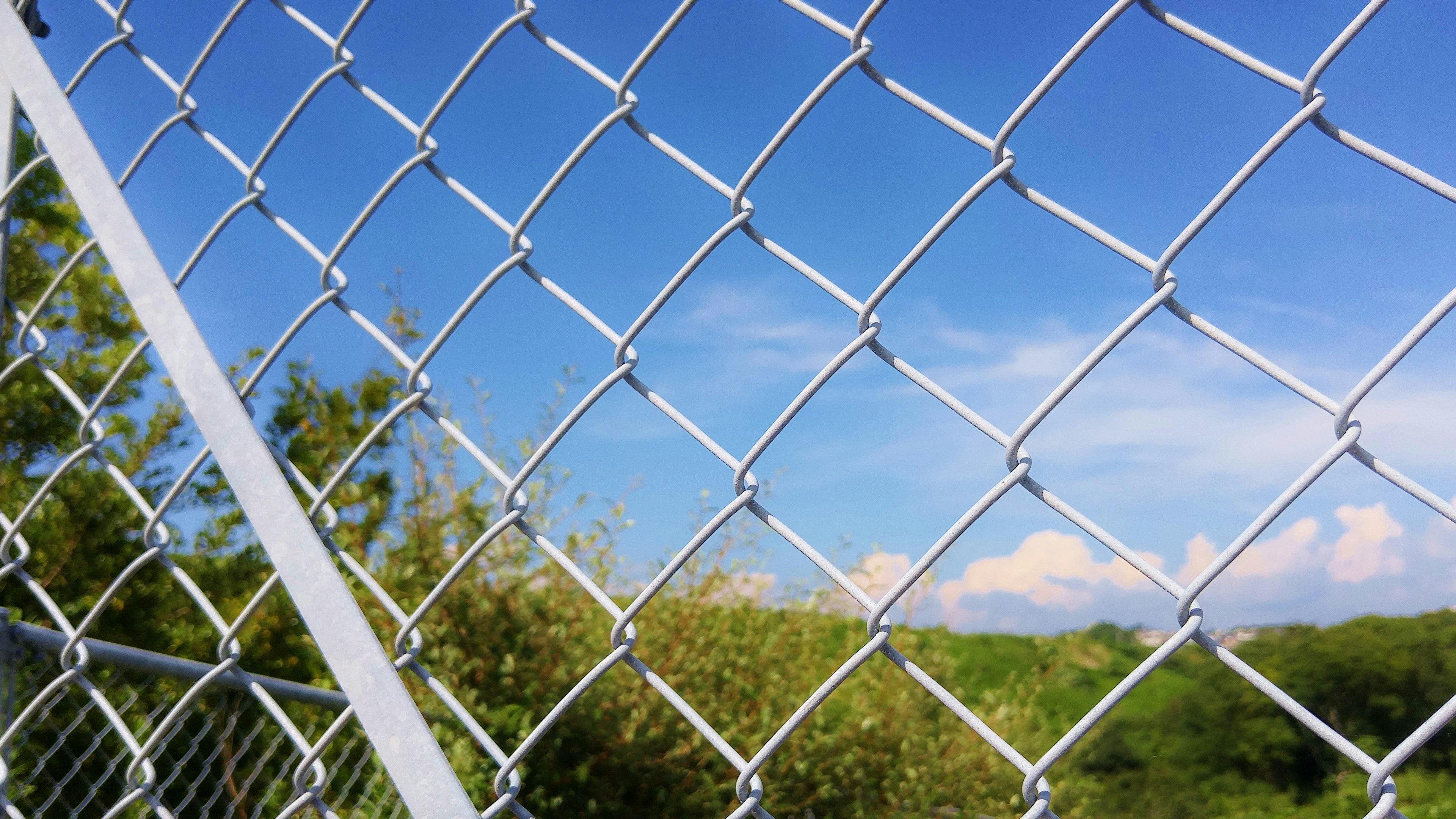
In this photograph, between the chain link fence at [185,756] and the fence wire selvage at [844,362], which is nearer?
the fence wire selvage at [844,362]

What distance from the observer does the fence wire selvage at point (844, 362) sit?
511 millimetres

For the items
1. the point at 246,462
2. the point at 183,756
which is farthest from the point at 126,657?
the point at 183,756

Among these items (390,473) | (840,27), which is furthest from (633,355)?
(390,473)

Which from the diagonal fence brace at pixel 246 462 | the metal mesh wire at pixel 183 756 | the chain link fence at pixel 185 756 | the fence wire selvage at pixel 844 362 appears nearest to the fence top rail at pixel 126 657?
the diagonal fence brace at pixel 246 462

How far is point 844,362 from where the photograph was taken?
2.07 ft

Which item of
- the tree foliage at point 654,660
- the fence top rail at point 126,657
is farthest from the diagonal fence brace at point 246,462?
the tree foliage at point 654,660

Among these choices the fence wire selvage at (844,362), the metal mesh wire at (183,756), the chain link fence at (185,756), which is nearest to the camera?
the fence wire selvage at (844,362)

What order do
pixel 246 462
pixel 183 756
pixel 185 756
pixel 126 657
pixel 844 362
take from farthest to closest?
pixel 183 756 < pixel 185 756 < pixel 126 657 < pixel 246 462 < pixel 844 362

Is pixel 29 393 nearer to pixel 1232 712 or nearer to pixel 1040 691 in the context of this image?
pixel 1040 691

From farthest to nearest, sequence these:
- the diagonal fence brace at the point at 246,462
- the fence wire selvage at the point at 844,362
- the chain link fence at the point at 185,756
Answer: the chain link fence at the point at 185,756 < the diagonal fence brace at the point at 246,462 < the fence wire selvage at the point at 844,362

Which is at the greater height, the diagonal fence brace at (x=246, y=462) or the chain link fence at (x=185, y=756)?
the diagonal fence brace at (x=246, y=462)

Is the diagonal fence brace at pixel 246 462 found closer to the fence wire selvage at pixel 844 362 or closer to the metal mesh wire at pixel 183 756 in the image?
the fence wire selvage at pixel 844 362

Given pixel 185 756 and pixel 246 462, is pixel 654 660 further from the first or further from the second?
pixel 246 462

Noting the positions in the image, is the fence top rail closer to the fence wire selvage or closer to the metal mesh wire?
the fence wire selvage
